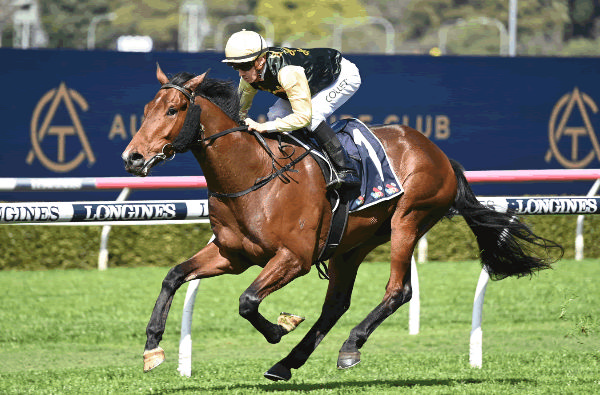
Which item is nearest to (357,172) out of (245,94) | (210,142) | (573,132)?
(245,94)

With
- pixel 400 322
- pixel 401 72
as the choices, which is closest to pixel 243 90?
pixel 400 322

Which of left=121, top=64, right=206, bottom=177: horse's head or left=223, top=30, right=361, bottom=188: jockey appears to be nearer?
left=121, top=64, right=206, bottom=177: horse's head

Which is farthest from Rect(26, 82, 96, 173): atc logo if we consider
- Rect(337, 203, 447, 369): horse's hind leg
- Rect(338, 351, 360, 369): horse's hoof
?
Rect(338, 351, 360, 369): horse's hoof

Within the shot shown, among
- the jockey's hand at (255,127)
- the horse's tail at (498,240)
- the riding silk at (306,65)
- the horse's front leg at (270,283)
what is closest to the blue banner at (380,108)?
the horse's tail at (498,240)

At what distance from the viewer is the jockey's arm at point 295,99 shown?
4.38 meters

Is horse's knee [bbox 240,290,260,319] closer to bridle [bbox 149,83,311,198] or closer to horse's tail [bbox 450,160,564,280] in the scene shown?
bridle [bbox 149,83,311,198]

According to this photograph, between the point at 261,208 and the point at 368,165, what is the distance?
2.30 ft

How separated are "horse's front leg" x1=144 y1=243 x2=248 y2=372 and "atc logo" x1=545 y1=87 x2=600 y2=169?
276 inches

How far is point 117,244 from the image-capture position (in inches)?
369

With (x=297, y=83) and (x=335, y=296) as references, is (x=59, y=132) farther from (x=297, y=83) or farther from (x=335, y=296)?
(x=297, y=83)

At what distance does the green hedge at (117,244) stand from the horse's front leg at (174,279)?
458cm

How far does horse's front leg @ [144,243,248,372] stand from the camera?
419 cm

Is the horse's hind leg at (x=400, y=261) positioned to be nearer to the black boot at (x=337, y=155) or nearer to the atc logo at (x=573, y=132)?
the black boot at (x=337, y=155)

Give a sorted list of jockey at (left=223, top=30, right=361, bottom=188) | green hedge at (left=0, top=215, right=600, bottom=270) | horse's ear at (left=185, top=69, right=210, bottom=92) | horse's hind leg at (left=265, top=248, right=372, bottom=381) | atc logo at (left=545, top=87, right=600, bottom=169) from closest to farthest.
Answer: horse's ear at (left=185, top=69, right=210, bottom=92) < jockey at (left=223, top=30, right=361, bottom=188) < horse's hind leg at (left=265, top=248, right=372, bottom=381) < green hedge at (left=0, top=215, right=600, bottom=270) < atc logo at (left=545, top=87, right=600, bottom=169)
